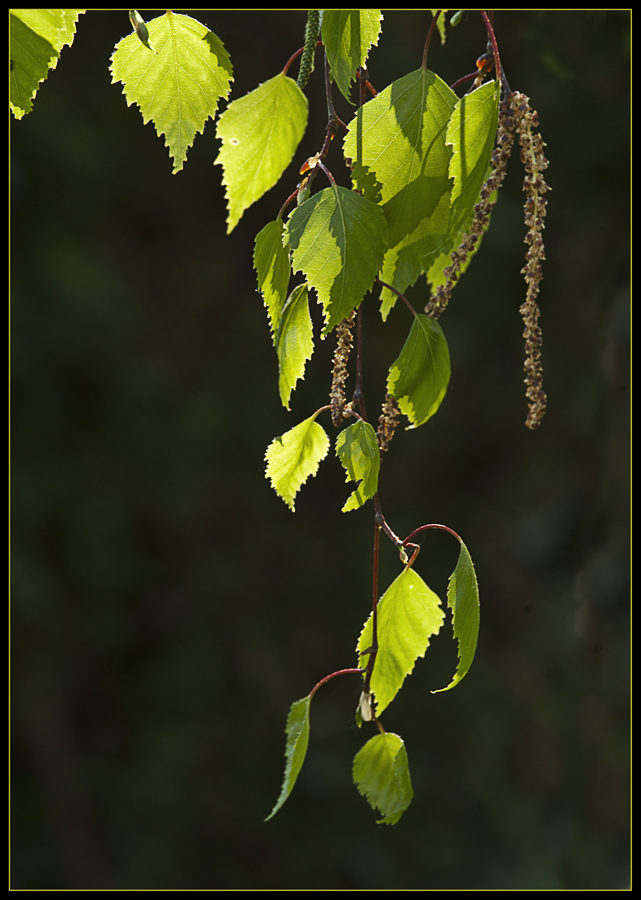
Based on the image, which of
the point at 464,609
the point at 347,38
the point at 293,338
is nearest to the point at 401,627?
the point at 464,609

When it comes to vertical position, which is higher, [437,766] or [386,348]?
[386,348]

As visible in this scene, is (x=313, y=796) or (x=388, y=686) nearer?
(x=388, y=686)

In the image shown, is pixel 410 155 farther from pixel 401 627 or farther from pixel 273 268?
pixel 401 627

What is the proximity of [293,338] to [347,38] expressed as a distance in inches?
5.1

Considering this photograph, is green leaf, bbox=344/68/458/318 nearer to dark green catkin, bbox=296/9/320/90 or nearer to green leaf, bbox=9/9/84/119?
dark green catkin, bbox=296/9/320/90

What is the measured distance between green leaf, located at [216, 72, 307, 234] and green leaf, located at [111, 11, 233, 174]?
0.02 m

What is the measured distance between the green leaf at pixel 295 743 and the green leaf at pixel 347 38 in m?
0.28

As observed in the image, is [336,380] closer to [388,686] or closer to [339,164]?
[388,686]

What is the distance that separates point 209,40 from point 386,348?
1.13m

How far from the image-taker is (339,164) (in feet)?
4.73
